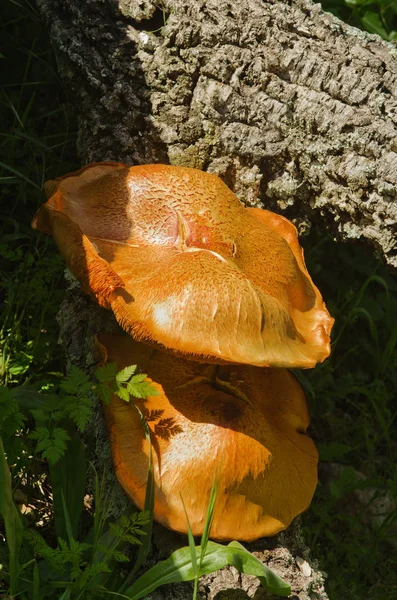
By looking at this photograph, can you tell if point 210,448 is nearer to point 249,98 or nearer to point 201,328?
point 201,328

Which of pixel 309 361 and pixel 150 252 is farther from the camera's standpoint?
pixel 150 252

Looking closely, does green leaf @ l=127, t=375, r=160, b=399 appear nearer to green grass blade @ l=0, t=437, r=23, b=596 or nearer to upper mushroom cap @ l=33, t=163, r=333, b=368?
upper mushroom cap @ l=33, t=163, r=333, b=368

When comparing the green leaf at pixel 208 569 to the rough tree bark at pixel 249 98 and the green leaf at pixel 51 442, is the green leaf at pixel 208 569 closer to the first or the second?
the green leaf at pixel 51 442

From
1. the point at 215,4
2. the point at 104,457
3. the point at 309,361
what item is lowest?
the point at 104,457

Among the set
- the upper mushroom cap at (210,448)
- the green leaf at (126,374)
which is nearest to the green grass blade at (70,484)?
the upper mushroom cap at (210,448)

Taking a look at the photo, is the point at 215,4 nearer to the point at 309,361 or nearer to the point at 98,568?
the point at 309,361

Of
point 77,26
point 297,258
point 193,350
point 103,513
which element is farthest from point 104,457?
point 77,26

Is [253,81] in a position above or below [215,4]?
below
